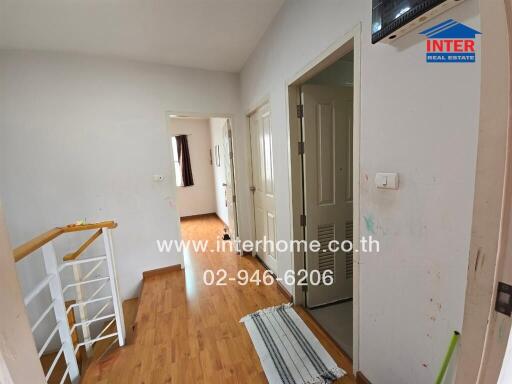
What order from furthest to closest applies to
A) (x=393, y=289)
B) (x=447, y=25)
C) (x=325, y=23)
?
1. (x=325, y=23)
2. (x=393, y=289)
3. (x=447, y=25)

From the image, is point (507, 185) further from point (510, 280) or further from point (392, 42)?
point (392, 42)

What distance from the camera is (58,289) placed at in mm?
1360

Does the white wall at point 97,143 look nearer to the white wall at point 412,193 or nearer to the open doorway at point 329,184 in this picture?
the open doorway at point 329,184

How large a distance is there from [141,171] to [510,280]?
2.98m

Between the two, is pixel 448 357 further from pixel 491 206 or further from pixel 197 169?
pixel 197 169

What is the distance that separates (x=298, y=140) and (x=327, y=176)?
1.33 ft

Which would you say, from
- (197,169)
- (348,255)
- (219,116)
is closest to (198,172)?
(197,169)

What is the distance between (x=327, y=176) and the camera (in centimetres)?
190

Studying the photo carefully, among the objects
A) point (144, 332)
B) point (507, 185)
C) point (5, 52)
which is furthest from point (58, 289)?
point (5, 52)

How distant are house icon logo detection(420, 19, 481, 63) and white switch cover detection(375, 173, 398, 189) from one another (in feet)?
1.47

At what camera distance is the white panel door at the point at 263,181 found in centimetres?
242

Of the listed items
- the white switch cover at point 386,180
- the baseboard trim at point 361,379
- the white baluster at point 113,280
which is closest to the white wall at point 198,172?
the white baluster at point 113,280

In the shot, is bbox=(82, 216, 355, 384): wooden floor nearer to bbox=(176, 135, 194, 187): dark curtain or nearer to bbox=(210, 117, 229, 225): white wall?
bbox=(210, 117, 229, 225): white wall

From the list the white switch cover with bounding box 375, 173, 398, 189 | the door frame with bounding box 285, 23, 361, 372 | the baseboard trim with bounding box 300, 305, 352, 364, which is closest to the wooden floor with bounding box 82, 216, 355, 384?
the baseboard trim with bounding box 300, 305, 352, 364
